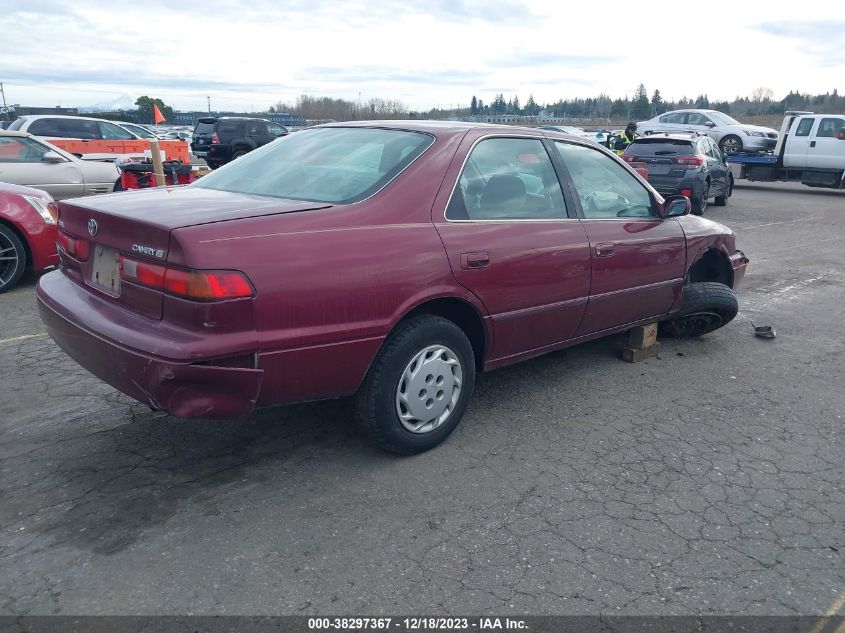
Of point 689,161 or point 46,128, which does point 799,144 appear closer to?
point 689,161

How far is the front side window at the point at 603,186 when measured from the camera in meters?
4.28

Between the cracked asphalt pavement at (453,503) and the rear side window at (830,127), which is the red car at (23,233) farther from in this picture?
the rear side window at (830,127)

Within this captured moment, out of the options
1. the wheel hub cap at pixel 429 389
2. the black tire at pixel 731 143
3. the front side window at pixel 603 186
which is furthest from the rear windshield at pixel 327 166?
the black tire at pixel 731 143

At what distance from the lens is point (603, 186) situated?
448 centimetres

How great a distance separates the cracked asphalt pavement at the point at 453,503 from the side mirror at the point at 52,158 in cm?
542

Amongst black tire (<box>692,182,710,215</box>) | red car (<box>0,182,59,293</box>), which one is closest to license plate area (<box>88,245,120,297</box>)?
red car (<box>0,182,59,293</box>)

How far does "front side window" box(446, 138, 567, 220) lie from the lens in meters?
3.61

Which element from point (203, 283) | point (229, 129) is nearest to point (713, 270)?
point (203, 283)

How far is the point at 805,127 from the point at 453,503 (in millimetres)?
19656

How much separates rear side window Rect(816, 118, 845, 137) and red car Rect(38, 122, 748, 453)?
17.0 metres

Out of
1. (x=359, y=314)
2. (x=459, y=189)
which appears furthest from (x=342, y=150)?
(x=359, y=314)

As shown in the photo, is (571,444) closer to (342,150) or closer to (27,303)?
(342,150)

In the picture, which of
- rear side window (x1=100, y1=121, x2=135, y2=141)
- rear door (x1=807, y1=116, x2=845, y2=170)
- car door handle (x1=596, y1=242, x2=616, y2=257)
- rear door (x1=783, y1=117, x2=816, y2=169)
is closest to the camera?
car door handle (x1=596, y1=242, x2=616, y2=257)

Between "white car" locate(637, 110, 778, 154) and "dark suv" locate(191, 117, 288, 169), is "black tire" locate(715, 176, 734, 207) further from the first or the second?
"dark suv" locate(191, 117, 288, 169)
